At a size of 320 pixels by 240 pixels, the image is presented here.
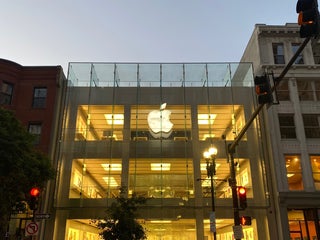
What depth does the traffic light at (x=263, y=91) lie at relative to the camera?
366 inches

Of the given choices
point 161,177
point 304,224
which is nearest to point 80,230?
point 161,177

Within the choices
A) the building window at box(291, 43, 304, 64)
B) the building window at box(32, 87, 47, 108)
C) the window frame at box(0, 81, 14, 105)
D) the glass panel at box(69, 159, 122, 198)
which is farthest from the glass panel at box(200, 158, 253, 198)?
the window frame at box(0, 81, 14, 105)

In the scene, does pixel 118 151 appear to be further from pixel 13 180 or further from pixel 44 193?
pixel 13 180

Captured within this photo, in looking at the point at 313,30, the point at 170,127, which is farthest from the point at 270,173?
the point at 313,30

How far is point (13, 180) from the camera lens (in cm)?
1781

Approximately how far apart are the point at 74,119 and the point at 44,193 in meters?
7.05

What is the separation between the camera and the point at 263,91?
933 cm

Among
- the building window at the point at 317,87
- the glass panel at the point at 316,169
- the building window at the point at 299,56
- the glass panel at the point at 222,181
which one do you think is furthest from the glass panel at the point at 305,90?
the glass panel at the point at 222,181

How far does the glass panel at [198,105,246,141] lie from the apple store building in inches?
3.7

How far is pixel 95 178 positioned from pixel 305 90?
21.1 m

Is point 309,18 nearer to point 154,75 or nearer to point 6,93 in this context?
point 154,75

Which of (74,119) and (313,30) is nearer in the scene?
(313,30)

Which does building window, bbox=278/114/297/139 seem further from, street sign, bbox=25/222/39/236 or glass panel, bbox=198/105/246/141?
street sign, bbox=25/222/39/236

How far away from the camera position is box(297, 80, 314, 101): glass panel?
30.6 m
